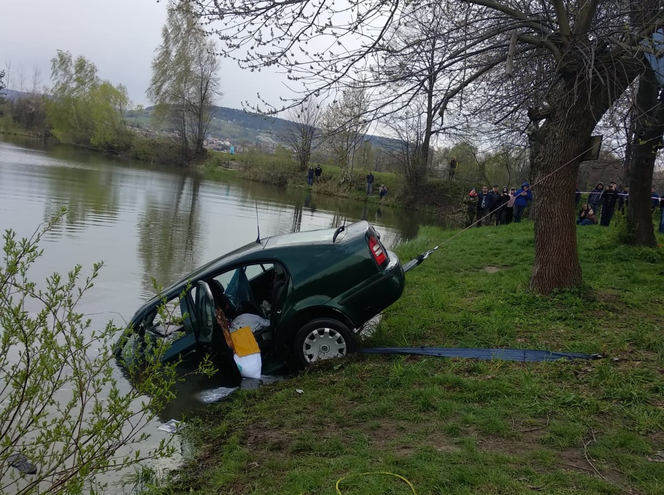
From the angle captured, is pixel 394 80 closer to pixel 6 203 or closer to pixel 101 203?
pixel 6 203

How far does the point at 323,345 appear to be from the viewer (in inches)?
248

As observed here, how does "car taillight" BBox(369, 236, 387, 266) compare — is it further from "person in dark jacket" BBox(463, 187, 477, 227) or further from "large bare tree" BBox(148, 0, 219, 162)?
"large bare tree" BBox(148, 0, 219, 162)

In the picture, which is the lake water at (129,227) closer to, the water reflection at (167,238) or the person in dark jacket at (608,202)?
the water reflection at (167,238)

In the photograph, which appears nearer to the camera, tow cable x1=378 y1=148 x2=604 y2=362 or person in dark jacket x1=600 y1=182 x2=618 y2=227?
tow cable x1=378 y1=148 x2=604 y2=362

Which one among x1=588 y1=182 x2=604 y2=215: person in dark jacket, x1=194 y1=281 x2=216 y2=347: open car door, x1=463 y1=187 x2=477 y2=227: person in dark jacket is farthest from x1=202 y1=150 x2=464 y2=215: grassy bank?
x1=194 y1=281 x2=216 y2=347: open car door

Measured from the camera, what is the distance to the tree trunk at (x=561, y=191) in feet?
26.2

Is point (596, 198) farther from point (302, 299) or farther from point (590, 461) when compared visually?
point (590, 461)

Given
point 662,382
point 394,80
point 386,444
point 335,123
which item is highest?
point 394,80

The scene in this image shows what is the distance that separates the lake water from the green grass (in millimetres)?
1242

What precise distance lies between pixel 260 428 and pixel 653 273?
8.14m

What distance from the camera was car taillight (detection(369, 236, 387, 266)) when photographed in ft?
21.6

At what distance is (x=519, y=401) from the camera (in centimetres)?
482

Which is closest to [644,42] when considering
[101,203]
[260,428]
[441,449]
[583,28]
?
[583,28]

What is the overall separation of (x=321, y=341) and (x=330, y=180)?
4567 cm
